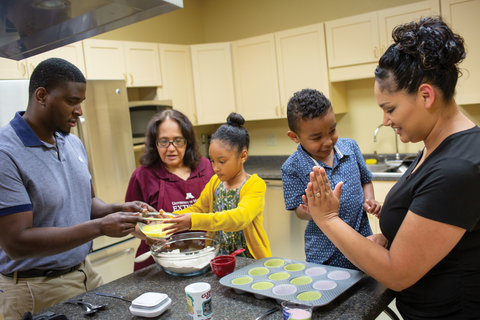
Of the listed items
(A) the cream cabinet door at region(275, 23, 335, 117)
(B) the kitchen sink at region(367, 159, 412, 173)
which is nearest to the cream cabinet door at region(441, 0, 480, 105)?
(B) the kitchen sink at region(367, 159, 412, 173)

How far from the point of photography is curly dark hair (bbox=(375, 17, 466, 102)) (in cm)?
86

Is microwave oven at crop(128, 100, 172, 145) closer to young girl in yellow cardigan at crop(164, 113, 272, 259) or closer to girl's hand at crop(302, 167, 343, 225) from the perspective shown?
young girl in yellow cardigan at crop(164, 113, 272, 259)

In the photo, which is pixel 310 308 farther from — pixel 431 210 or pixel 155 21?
pixel 155 21

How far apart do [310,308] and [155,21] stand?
12.5ft

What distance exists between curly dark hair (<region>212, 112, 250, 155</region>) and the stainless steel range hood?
0.75 metres

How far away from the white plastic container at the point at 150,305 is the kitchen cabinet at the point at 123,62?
98.0 inches

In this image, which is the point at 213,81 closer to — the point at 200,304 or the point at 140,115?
the point at 140,115

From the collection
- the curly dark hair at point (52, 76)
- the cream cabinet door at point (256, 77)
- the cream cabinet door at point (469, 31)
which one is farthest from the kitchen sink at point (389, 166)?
the curly dark hair at point (52, 76)

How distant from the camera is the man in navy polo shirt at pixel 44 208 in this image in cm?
120

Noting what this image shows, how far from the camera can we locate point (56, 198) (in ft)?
4.40

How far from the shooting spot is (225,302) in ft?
3.48

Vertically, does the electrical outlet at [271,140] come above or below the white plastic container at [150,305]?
above

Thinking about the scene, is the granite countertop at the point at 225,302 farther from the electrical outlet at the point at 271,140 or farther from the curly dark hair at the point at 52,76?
the electrical outlet at the point at 271,140

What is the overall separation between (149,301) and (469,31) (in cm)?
282
